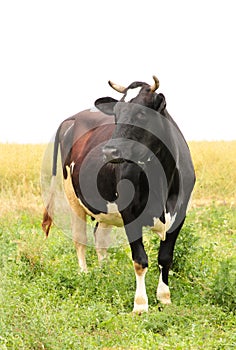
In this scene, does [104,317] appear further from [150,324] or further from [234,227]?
[234,227]

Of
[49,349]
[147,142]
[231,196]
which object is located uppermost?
Answer: [147,142]

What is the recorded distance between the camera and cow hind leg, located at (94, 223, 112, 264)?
8.39m

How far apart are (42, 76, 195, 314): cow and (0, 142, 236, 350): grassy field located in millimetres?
392

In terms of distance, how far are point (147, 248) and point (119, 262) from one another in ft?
2.47

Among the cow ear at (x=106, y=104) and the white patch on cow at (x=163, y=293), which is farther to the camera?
the cow ear at (x=106, y=104)

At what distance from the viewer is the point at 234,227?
11242 millimetres

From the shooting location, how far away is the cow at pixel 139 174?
6184 millimetres

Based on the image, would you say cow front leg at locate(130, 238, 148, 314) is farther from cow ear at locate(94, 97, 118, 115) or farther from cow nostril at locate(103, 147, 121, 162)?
cow ear at locate(94, 97, 118, 115)

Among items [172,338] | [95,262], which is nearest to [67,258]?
[95,262]

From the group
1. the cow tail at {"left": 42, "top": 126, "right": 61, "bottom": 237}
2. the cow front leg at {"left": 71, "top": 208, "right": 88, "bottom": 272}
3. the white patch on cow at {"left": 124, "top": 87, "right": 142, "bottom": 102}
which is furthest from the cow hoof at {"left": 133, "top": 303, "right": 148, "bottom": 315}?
the cow tail at {"left": 42, "top": 126, "right": 61, "bottom": 237}

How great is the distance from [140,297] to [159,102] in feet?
5.99

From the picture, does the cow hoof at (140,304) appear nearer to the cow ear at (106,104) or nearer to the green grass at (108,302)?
the green grass at (108,302)

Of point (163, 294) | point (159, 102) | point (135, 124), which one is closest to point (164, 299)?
point (163, 294)

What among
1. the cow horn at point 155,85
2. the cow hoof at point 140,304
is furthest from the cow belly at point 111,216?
the cow horn at point 155,85
